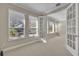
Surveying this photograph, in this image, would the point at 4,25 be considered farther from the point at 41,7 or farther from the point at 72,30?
the point at 72,30

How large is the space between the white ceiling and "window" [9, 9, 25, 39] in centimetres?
20

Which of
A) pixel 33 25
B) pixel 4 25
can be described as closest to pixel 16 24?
pixel 4 25

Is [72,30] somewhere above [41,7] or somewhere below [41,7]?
below

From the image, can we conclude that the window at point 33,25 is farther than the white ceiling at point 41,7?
Yes

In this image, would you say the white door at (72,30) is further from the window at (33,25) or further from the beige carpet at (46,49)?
the window at (33,25)

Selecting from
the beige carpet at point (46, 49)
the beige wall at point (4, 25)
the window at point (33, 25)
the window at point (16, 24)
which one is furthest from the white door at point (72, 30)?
the beige wall at point (4, 25)

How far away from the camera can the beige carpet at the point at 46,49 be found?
2230 mm

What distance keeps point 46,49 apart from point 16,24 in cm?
80

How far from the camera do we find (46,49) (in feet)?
7.60

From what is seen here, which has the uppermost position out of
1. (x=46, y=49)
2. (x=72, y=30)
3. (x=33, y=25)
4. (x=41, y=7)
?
(x=41, y=7)

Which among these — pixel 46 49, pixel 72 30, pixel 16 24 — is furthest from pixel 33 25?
pixel 72 30

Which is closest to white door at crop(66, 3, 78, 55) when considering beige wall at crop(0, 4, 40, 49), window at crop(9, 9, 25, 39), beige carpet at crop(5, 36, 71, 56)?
beige carpet at crop(5, 36, 71, 56)

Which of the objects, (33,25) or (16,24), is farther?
(33,25)

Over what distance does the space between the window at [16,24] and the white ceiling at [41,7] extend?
0.20m
